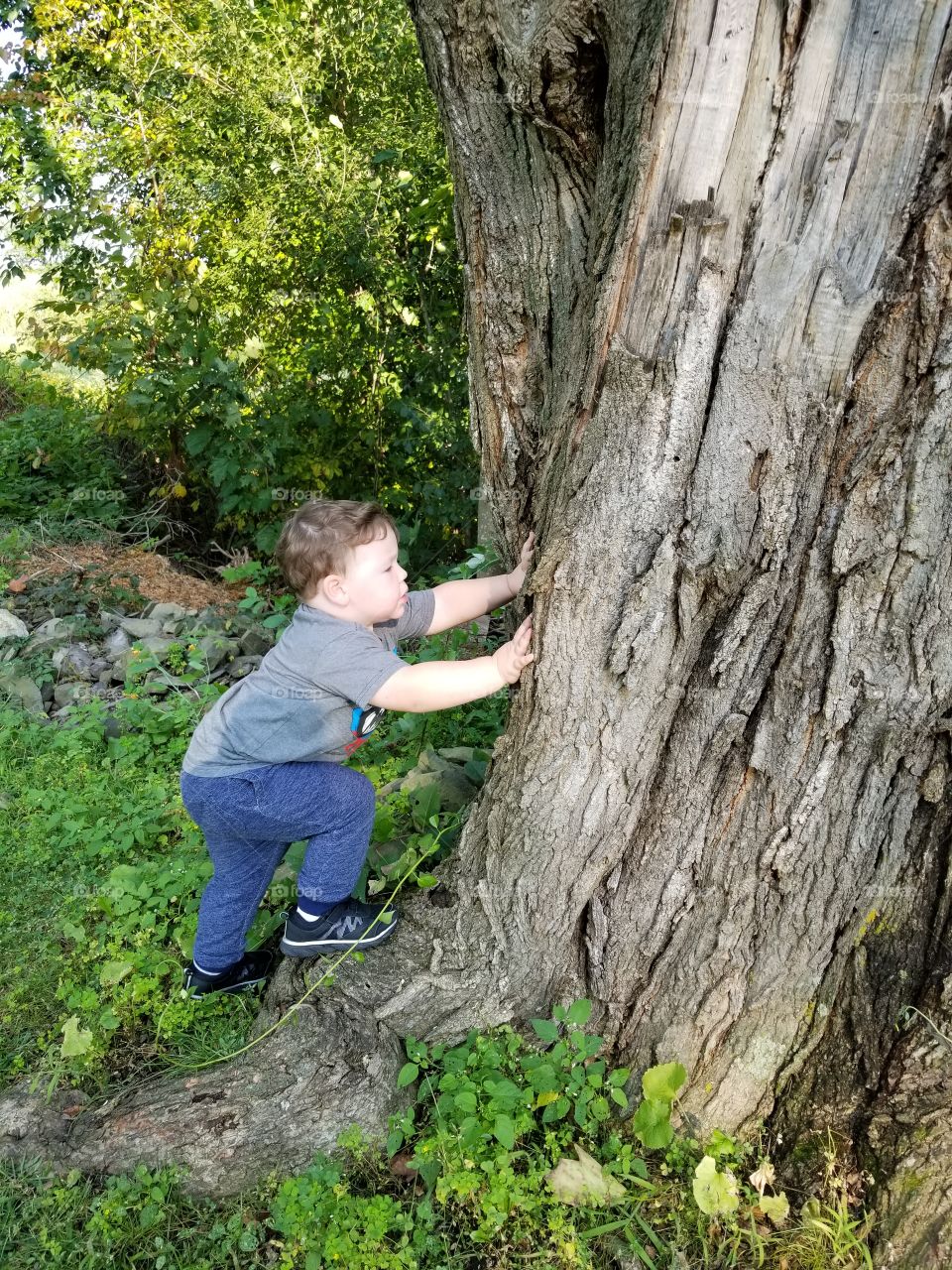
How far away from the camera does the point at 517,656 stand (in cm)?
232

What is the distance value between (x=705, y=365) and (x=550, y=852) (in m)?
1.25

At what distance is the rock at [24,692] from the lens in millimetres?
4824

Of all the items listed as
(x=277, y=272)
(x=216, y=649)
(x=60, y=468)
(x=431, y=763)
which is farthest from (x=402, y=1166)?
(x=60, y=468)

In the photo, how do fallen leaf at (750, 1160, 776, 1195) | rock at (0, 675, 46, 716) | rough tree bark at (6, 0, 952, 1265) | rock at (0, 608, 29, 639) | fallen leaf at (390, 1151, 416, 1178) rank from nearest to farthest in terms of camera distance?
rough tree bark at (6, 0, 952, 1265) → fallen leaf at (750, 1160, 776, 1195) → fallen leaf at (390, 1151, 416, 1178) → rock at (0, 675, 46, 716) → rock at (0, 608, 29, 639)

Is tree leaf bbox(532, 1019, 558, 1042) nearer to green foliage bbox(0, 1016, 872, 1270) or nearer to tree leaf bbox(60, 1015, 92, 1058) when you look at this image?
green foliage bbox(0, 1016, 872, 1270)

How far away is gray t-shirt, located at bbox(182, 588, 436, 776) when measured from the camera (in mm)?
2533

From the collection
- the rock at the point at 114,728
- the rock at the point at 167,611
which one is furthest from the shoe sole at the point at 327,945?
the rock at the point at 167,611

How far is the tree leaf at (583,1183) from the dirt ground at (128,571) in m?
4.60

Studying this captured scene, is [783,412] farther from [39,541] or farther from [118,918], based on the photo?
[39,541]

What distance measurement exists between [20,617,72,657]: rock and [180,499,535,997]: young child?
10.1 feet

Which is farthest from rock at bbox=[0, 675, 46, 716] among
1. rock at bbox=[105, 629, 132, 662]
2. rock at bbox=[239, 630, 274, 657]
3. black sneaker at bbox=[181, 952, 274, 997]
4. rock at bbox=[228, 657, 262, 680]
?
black sneaker at bbox=[181, 952, 274, 997]

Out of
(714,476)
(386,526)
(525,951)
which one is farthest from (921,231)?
(525,951)

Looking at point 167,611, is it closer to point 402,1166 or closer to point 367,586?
point 367,586

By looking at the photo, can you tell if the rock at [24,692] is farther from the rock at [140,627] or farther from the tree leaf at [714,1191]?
the tree leaf at [714,1191]
